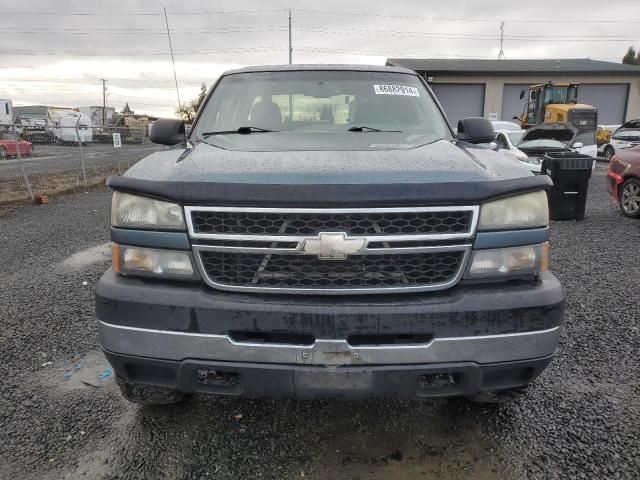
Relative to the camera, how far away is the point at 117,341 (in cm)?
208

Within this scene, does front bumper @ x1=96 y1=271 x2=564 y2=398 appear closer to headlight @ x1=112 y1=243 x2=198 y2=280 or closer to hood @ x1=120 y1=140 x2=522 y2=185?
headlight @ x1=112 y1=243 x2=198 y2=280

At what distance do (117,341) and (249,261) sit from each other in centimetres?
66

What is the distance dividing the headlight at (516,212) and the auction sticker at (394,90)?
163 centimetres

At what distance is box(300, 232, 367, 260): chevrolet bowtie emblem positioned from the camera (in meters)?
1.96

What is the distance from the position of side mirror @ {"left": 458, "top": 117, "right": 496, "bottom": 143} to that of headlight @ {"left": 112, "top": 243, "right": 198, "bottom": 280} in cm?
212

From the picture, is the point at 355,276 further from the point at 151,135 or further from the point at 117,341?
the point at 151,135

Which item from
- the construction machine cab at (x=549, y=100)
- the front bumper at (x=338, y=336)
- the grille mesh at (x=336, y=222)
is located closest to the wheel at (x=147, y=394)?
the front bumper at (x=338, y=336)

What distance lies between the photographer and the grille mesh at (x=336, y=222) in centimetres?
199

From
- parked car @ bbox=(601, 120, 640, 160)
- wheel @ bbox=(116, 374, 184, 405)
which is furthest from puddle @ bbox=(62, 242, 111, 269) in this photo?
parked car @ bbox=(601, 120, 640, 160)

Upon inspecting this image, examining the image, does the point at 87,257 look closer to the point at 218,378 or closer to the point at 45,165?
the point at 218,378

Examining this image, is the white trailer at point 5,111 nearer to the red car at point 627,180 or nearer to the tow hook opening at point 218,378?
the red car at point 627,180

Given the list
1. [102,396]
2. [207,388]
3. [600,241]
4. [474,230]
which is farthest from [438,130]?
[600,241]

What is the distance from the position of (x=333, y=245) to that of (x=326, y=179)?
28cm

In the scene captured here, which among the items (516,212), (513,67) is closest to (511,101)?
(513,67)
